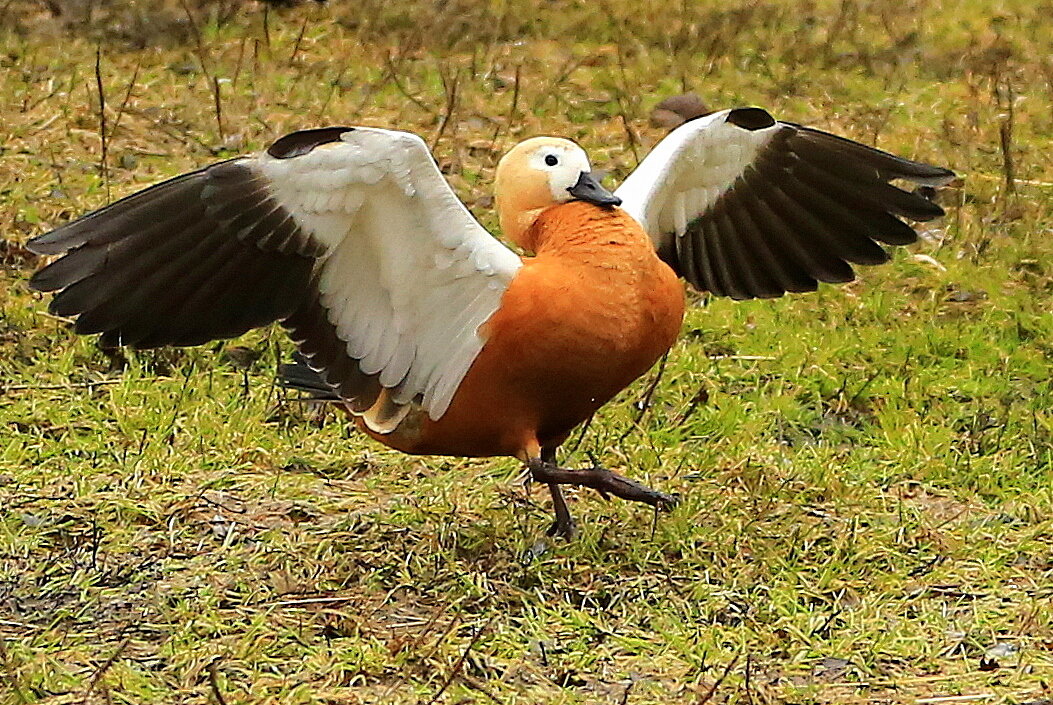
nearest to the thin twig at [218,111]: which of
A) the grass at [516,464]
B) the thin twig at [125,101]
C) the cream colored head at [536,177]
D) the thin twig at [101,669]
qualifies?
the grass at [516,464]

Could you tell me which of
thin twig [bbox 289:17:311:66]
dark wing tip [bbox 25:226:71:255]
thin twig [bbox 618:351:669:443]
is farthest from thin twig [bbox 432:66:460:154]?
dark wing tip [bbox 25:226:71:255]

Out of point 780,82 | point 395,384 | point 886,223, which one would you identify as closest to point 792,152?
point 886,223

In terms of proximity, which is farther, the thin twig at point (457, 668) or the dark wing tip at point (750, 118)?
the dark wing tip at point (750, 118)

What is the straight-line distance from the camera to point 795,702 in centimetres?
321

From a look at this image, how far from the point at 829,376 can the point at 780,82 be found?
258 centimetres

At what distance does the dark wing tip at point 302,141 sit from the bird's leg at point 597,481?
0.88 metres

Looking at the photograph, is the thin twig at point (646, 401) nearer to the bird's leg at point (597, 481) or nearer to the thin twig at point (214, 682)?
the bird's leg at point (597, 481)

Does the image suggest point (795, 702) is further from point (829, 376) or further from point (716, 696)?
point (829, 376)

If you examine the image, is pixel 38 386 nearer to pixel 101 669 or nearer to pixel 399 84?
pixel 101 669

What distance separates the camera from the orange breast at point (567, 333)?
3676 mm

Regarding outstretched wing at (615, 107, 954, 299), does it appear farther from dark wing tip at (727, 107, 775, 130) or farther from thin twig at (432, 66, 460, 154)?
thin twig at (432, 66, 460, 154)

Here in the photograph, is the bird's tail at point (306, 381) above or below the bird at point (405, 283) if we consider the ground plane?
below

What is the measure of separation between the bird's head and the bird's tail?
2.07 ft

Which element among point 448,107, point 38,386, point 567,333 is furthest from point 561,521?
point 448,107
